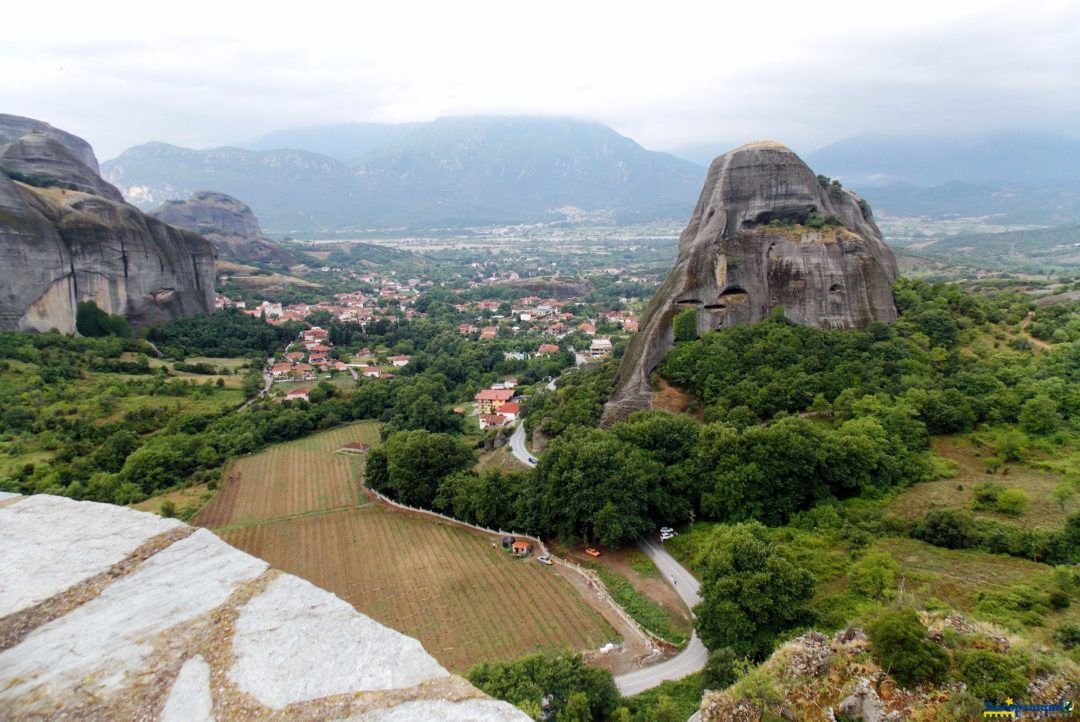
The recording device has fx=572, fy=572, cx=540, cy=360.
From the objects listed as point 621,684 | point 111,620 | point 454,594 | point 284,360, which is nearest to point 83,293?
point 284,360

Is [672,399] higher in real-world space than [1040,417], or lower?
lower

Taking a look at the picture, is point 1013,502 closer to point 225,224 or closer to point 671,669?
point 671,669

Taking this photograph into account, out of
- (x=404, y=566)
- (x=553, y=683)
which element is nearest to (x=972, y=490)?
(x=553, y=683)

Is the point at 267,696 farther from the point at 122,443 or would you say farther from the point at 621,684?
the point at 122,443

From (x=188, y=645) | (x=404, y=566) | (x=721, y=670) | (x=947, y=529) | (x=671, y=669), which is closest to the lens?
(x=188, y=645)

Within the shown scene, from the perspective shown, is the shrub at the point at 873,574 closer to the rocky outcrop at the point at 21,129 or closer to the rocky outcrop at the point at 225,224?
the rocky outcrop at the point at 21,129

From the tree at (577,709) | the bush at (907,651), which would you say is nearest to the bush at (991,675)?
the bush at (907,651)
